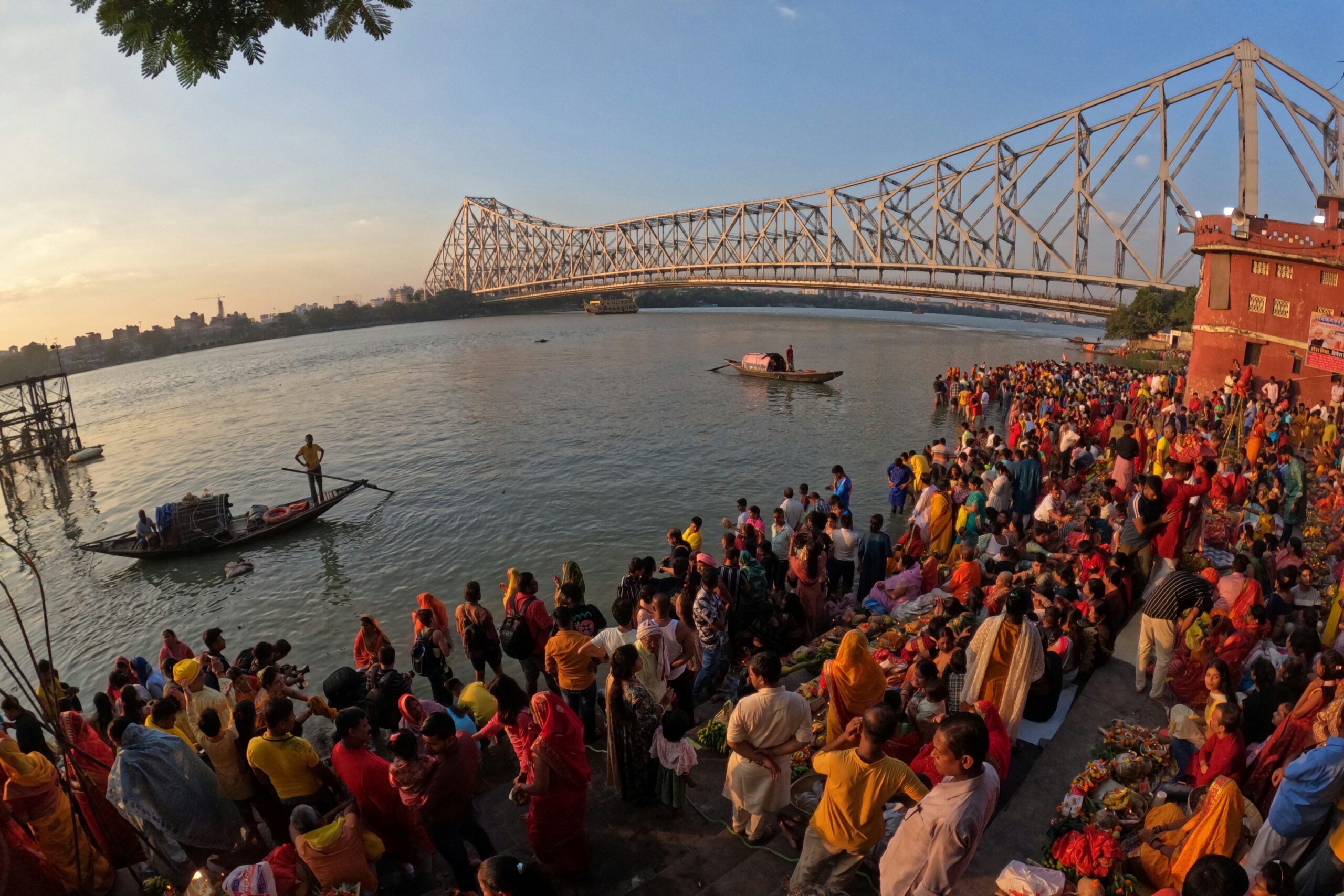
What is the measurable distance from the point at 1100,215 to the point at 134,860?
76.0 metres

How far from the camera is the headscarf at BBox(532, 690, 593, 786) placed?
3.49m

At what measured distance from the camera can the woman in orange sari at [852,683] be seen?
13.9 ft

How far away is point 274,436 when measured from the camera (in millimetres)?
27844

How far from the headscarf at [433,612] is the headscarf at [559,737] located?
325cm

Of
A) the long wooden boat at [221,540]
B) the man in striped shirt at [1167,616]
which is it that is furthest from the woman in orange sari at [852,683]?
the long wooden boat at [221,540]

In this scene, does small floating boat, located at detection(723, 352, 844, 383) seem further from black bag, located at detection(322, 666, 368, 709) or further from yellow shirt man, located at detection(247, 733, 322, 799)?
yellow shirt man, located at detection(247, 733, 322, 799)

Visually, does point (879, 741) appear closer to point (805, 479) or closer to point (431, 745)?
point (431, 745)

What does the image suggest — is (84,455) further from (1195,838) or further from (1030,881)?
(1195,838)

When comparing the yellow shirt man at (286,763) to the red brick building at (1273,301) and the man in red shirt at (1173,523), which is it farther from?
the red brick building at (1273,301)

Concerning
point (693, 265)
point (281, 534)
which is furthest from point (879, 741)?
point (693, 265)

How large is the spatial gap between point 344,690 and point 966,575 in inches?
233

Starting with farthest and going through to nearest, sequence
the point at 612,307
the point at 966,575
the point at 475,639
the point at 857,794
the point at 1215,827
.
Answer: the point at 612,307, the point at 966,575, the point at 475,639, the point at 1215,827, the point at 857,794

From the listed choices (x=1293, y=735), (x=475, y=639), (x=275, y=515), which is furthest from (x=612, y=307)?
(x=1293, y=735)

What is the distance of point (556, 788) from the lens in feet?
11.8
